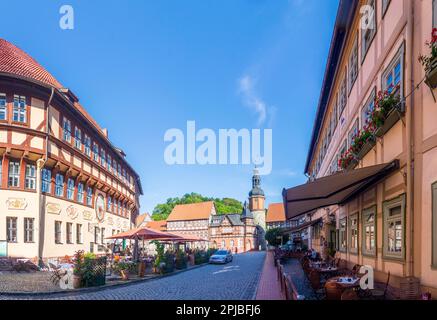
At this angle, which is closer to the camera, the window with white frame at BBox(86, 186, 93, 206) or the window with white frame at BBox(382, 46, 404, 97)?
the window with white frame at BBox(382, 46, 404, 97)

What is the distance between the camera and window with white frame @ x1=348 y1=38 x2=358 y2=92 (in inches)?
392

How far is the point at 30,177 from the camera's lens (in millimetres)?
14336

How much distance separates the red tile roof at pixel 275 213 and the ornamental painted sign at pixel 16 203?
62.2m

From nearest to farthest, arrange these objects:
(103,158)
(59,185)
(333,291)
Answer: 1. (333,291)
2. (59,185)
3. (103,158)

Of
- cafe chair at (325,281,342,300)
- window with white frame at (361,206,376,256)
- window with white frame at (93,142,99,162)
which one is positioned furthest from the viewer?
window with white frame at (93,142,99,162)

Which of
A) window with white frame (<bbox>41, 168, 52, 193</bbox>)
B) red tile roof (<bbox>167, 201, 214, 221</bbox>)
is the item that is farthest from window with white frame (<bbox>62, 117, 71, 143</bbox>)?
red tile roof (<bbox>167, 201, 214, 221</bbox>)

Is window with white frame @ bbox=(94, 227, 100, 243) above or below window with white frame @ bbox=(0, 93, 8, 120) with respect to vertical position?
below

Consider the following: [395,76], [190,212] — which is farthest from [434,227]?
[190,212]

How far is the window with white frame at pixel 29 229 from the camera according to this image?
14.0 m

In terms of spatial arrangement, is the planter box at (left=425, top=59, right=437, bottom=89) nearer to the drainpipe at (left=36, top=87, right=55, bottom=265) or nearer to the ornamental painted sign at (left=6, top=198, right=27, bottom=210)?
the ornamental painted sign at (left=6, top=198, right=27, bottom=210)

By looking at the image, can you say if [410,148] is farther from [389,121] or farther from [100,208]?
[100,208]

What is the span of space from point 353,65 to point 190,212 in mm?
55780

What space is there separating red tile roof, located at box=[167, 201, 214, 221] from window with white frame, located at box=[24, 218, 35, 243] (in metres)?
49.0
